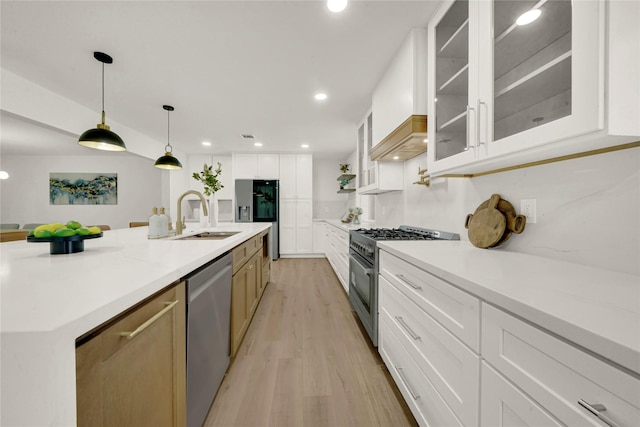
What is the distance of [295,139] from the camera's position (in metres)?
4.54

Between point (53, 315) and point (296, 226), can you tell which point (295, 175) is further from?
point (53, 315)

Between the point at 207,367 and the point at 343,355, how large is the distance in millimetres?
1026

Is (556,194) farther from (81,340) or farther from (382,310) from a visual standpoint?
(81,340)

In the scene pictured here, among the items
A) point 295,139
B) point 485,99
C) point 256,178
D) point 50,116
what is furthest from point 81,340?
point 256,178

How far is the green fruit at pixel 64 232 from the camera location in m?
1.08

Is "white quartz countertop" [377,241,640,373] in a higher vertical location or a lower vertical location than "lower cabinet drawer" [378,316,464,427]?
higher

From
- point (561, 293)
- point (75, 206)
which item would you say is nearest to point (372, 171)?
point (561, 293)

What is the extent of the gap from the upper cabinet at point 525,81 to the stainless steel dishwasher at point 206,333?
58.2 inches

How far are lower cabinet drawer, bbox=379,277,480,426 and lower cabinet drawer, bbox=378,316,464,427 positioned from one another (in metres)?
→ 0.04

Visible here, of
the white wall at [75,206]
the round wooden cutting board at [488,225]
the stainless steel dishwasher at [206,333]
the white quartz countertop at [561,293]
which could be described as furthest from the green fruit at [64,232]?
the white wall at [75,206]

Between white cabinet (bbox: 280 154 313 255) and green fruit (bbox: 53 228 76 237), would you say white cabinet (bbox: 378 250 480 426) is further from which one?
white cabinet (bbox: 280 154 313 255)

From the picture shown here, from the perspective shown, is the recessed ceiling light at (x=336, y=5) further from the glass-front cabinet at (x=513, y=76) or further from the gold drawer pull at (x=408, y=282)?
the gold drawer pull at (x=408, y=282)

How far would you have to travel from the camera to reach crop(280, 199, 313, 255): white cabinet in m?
5.50

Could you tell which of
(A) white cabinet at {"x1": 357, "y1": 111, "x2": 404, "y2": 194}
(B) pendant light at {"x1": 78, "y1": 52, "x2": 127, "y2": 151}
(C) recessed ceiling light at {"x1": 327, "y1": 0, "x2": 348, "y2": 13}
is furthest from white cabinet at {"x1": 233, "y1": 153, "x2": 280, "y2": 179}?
(C) recessed ceiling light at {"x1": 327, "y1": 0, "x2": 348, "y2": 13}
